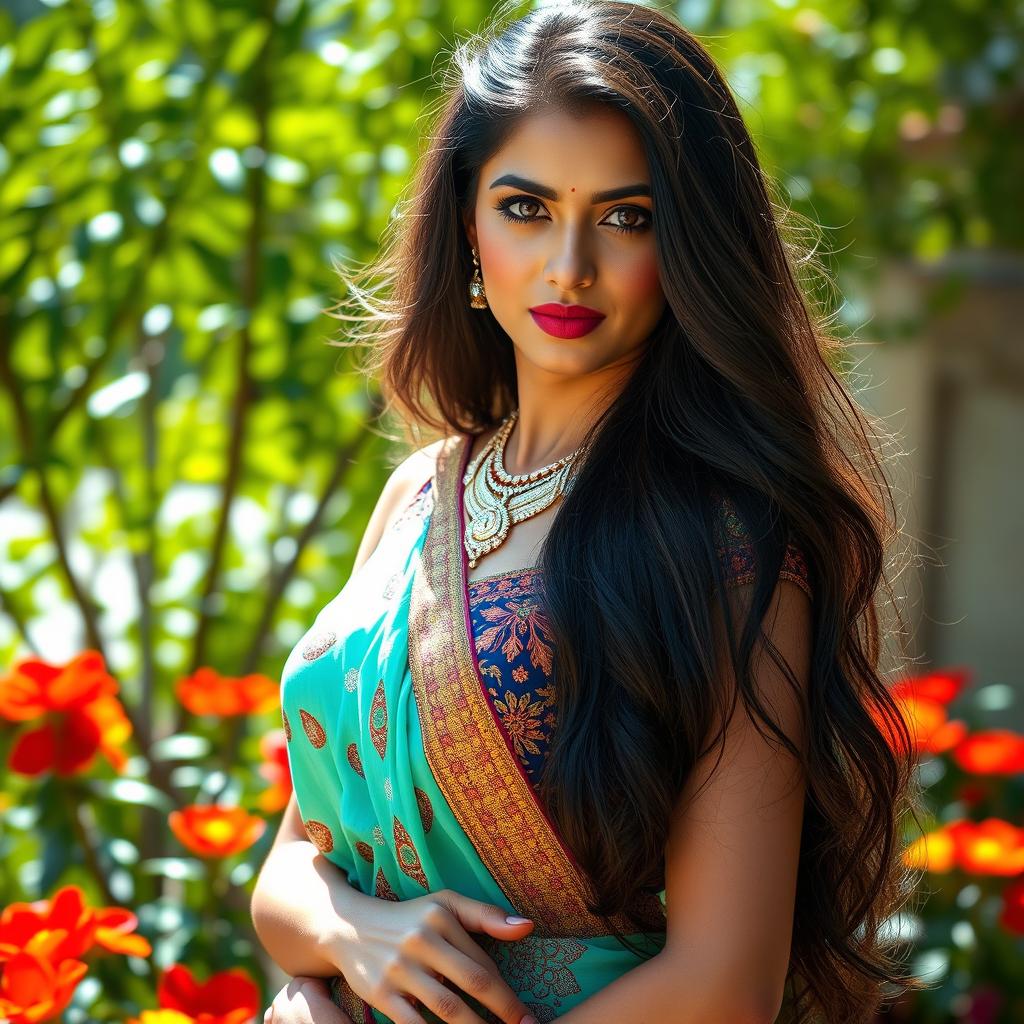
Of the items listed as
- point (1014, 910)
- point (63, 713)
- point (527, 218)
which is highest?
point (527, 218)

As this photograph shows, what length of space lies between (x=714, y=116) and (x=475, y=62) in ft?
1.02

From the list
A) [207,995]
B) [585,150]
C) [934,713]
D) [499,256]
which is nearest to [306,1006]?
[207,995]

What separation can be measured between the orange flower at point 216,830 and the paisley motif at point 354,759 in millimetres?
499

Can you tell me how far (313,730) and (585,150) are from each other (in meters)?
0.65

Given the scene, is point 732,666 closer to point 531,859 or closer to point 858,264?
point 531,859

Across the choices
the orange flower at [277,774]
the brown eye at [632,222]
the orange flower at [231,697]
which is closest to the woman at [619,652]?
the brown eye at [632,222]

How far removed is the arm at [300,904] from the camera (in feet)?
4.67

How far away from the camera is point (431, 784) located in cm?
136

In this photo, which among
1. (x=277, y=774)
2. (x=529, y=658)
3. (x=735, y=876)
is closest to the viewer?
(x=735, y=876)

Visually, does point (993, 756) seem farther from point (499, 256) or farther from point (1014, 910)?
point (499, 256)

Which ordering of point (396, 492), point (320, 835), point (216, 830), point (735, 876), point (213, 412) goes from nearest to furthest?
1. point (735, 876)
2. point (320, 835)
3. point (396, 492)
4. point (216, 830)
5. point (213, 412)

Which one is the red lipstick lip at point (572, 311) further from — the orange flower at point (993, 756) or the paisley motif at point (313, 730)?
the orange flower at point (993, 756)

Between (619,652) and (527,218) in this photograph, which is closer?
(619,652)

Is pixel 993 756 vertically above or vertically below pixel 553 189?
below
